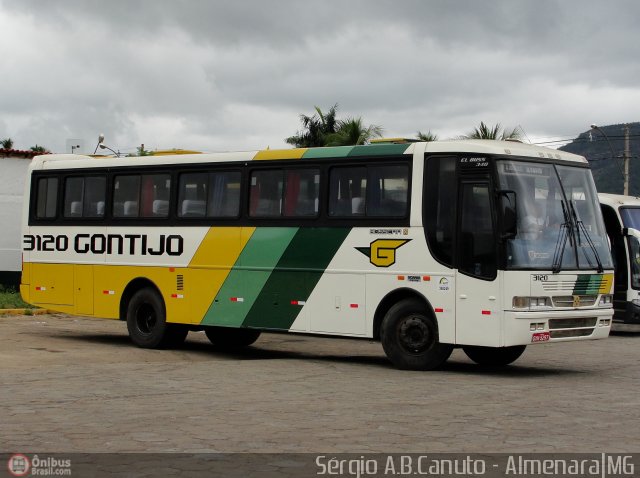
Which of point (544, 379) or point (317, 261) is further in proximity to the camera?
point (317, 261)

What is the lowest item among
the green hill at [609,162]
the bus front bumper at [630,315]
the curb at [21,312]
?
the curb at [21,312]

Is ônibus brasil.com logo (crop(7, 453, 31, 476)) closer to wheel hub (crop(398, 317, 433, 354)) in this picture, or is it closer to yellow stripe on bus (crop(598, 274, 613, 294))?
wheel hub (crop(398, 317, 433, 354))

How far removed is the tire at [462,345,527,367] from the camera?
17.5m

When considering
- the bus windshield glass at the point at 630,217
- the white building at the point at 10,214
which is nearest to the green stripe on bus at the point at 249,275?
the bus windshield glass at the point at 630,217

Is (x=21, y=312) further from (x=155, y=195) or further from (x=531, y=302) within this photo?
(x=531, y=302)

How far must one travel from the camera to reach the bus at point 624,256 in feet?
87.0

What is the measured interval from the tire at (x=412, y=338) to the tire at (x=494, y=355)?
1291mm

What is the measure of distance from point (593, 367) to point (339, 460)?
386 inches

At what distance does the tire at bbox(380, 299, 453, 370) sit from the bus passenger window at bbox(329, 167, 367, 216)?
159cm

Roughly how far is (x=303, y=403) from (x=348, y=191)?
5552 mm

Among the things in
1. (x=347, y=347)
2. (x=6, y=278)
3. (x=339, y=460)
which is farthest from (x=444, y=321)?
(x=6, y=278)

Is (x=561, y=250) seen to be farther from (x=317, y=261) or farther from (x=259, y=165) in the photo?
(x=259, y=165)

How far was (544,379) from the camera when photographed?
612 inches

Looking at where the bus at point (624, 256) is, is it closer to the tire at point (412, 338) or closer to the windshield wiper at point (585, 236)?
the windshield wiper at point (585, 236)
